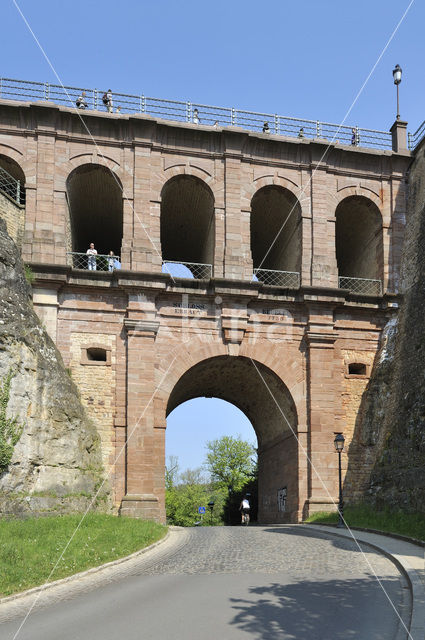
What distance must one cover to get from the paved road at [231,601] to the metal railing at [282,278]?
1258cm

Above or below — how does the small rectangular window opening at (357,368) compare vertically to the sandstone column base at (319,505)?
above

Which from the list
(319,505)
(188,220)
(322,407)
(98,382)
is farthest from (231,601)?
(188,220)

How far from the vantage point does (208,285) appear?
80.0 ft

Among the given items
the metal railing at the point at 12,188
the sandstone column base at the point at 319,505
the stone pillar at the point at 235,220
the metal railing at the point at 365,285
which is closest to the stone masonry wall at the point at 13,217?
the metal railing at the point at 12,188

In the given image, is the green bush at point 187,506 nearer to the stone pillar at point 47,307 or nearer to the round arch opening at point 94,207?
the round arch opening at point 94,207

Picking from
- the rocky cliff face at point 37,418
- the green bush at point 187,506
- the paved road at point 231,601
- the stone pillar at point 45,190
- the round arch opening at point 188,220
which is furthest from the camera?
the green bush at point 187,506

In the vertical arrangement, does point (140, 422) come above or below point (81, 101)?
below

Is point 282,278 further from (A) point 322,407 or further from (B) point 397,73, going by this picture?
(B) point 397,73

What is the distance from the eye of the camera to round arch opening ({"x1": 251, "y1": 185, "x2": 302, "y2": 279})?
26.4 m

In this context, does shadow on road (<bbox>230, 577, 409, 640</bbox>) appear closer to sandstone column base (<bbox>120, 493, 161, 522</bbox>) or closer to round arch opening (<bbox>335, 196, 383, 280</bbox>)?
sandstone column base (<bbox>120, 493, 161, 522</bbox>)

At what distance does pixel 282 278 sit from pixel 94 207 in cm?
866

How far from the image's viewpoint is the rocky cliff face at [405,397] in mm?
20000

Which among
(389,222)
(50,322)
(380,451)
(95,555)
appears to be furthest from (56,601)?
(389,222)

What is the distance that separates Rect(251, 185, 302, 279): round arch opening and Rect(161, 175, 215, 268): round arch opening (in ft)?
7.26
